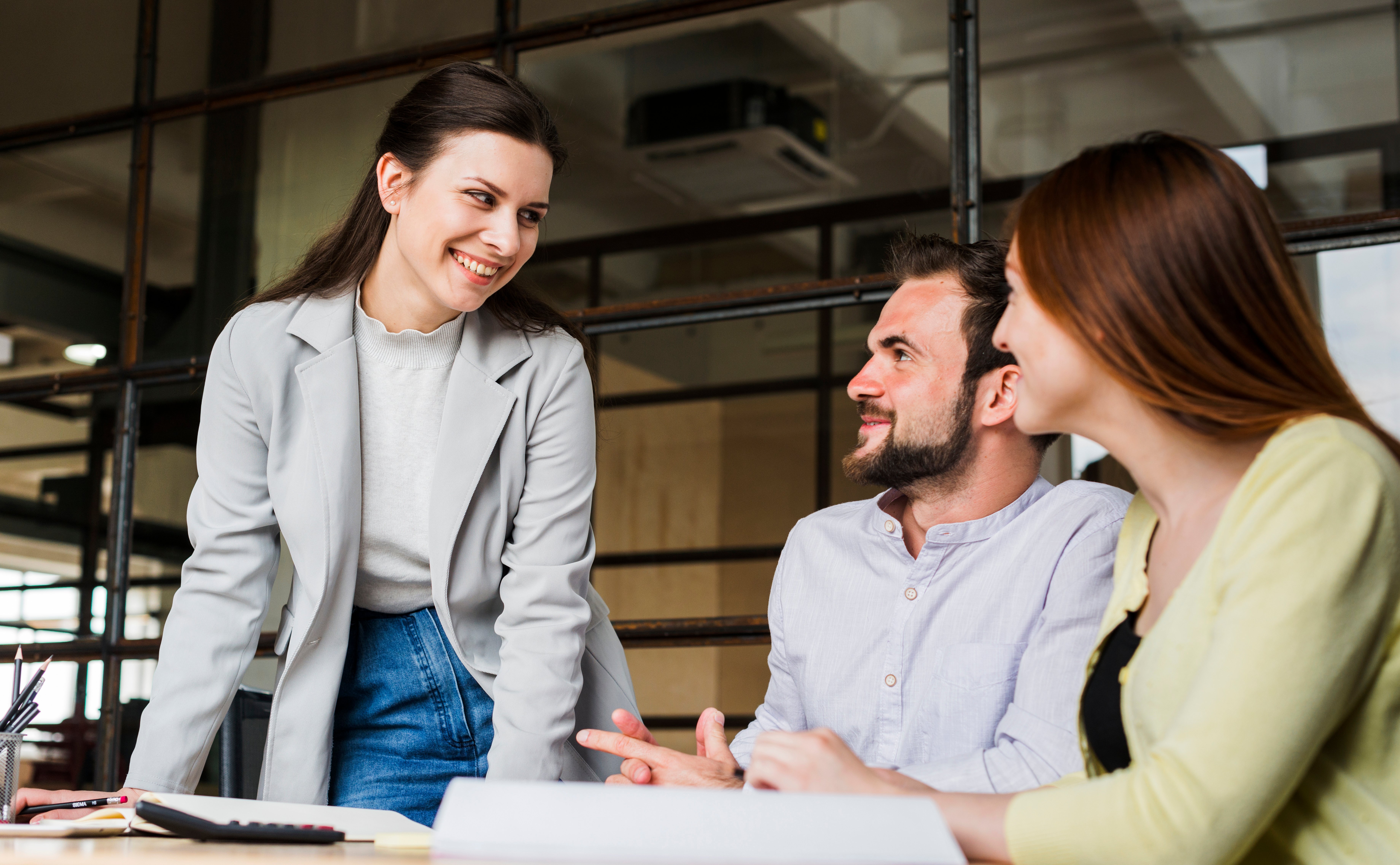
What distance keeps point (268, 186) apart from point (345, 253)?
180 centimetres

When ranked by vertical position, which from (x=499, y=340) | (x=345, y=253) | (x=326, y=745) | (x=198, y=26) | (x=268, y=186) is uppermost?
(x=198, y=26)

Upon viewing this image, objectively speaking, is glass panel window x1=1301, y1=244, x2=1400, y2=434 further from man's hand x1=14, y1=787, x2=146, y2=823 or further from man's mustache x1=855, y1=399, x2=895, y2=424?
man's hand x1=14, y1=787, x2=146, y2=823

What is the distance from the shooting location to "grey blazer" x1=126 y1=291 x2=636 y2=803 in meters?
1.57

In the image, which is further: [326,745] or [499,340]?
[499,340]

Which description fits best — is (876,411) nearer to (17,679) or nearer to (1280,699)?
(1280,699)

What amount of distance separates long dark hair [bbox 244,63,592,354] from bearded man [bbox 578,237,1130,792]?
18.9 inches

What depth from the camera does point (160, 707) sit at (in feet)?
5.15

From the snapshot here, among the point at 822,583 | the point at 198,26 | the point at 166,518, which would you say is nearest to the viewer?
the point at 822,583

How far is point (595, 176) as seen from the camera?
5.50 metres

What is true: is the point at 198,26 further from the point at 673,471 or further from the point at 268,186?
the point at 673,471

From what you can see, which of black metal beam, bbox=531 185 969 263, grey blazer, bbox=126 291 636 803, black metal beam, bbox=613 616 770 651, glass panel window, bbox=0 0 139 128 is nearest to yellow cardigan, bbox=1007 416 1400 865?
grey blazer, bbox=126 291 636 803

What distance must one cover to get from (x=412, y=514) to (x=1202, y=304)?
1.08 m

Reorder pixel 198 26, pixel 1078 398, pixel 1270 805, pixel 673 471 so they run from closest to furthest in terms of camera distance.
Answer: pixel 1270 805, pixel 1078 398, pixel 198 26, pixel 673 471

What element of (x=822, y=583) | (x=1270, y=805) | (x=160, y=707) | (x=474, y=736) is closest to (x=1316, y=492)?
(x=1270, y=805)
